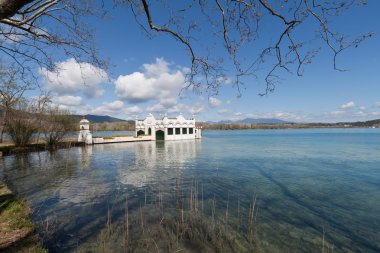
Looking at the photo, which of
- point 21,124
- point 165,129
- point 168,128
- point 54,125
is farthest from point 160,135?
point 21,124

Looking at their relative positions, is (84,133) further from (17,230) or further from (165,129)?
(17,230)

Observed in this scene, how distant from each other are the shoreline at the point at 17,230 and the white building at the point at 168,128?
158ft

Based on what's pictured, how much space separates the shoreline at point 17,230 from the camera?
5203 mm

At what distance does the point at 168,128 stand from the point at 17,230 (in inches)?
2041

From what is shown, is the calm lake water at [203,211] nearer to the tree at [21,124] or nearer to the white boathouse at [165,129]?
the tree at [21,124]

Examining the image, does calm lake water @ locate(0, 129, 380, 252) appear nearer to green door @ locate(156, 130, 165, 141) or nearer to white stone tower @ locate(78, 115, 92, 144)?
white stone tower @ locate(78, 115, 92, 144)

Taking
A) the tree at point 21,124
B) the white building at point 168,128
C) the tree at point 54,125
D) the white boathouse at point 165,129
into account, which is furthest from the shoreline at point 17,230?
the white building at point 168,128

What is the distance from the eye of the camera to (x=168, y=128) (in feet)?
190

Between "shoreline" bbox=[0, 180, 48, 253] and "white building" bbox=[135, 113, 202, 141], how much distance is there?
158 feet

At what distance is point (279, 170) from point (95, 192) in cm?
1344

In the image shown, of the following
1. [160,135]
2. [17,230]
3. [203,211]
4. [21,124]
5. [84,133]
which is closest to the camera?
[17,230]

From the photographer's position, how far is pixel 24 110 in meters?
31.7

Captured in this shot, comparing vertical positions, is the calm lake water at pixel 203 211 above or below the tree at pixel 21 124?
below

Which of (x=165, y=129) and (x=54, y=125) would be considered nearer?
(x=54, y=125)
